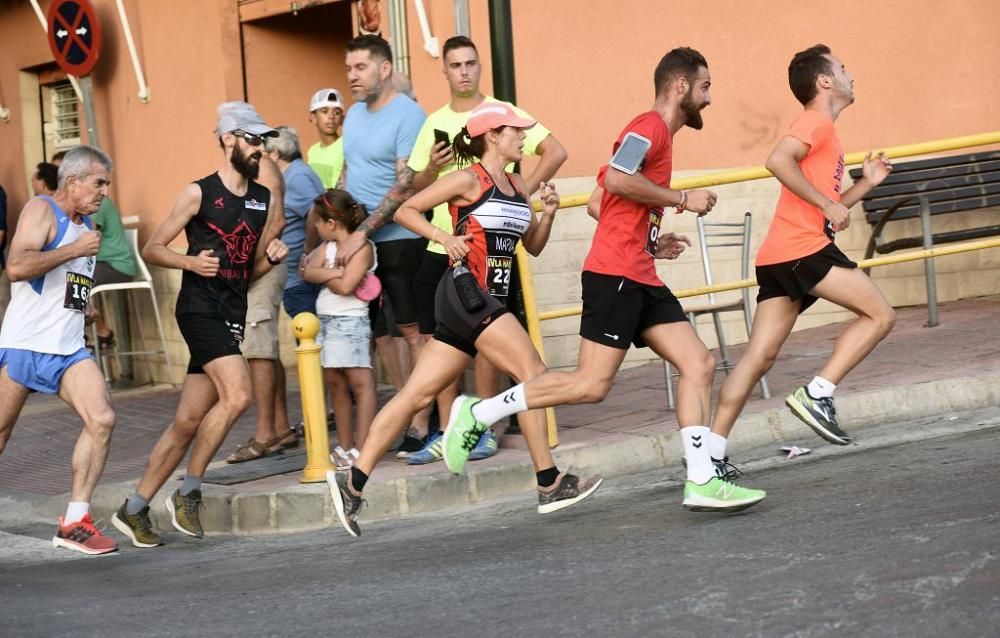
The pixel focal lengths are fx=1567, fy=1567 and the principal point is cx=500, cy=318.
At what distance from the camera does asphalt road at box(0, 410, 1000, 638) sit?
4.77 m

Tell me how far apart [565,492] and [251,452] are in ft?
8.89

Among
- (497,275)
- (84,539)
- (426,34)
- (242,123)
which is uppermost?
(426,34)

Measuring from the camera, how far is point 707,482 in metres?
6.39

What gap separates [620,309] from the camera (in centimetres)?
659

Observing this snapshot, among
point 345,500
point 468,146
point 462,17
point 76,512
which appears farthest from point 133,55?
point 345,500

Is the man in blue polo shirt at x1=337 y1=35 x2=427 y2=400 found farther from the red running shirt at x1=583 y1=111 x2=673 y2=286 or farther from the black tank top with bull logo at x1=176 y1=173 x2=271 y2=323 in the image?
the red running shirt at x1=583 y1=111 x2=673 y2=286

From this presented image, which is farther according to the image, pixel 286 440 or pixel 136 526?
Answer: pixel 286 440

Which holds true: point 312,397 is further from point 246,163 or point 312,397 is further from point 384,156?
point 384,156

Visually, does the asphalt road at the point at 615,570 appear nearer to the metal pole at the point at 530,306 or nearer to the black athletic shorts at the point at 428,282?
the metal pole at the point at 530,306

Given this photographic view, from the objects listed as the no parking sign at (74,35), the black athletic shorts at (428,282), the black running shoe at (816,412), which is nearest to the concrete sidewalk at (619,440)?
the black running shoe at (816,412)

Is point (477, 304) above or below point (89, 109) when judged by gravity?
below

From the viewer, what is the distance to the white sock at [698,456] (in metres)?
6.42

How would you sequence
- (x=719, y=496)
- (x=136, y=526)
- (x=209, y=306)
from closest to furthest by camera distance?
1. (x=719, y=496)
2. (x=136, y=526)
3. (x=209, y=306)

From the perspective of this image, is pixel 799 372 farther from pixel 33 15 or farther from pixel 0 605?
pixel 33 15
